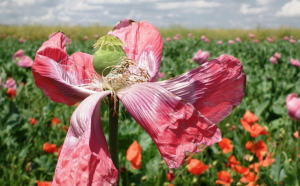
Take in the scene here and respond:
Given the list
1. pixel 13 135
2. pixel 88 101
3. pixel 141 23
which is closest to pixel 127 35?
pixel 141 23

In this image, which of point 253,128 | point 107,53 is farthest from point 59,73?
point 253,128

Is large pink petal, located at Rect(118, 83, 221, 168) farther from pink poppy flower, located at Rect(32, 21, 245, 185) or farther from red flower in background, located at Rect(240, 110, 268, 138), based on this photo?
red flower in background, located at Rect(240, 110, 268, 138)

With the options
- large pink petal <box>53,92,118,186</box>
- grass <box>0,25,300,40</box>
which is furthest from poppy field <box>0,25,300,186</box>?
grass <box>0,25,300,40</box>

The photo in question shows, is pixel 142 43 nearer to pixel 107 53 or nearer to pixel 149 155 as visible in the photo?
pixel 107 53

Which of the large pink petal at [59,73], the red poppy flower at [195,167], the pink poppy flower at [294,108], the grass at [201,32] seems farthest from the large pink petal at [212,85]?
the grass at [201,32]

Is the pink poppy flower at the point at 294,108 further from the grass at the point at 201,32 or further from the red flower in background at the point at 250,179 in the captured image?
the grass at the point at 201,32

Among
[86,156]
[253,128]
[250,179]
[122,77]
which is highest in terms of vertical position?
[122,77]
